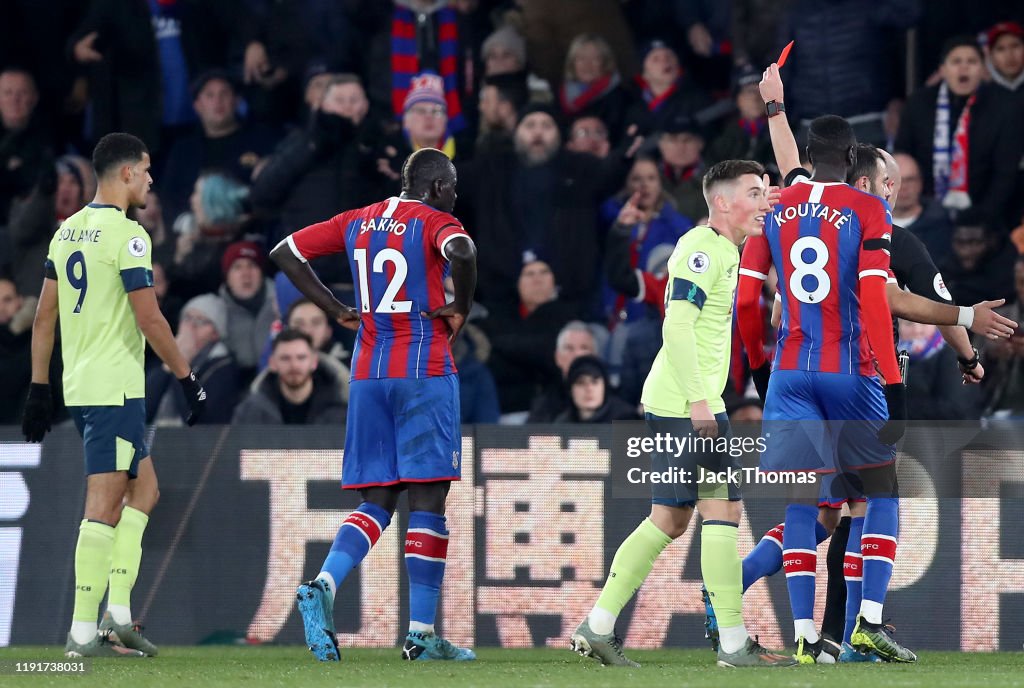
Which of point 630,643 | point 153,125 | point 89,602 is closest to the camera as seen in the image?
point 89,602

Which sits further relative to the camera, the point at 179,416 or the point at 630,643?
the point at 179,416

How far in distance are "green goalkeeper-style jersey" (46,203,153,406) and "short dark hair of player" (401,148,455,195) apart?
1126mm

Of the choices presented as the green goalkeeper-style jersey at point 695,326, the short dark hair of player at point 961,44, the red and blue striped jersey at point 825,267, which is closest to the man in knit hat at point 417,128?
the short dark hair of player at point 961,44

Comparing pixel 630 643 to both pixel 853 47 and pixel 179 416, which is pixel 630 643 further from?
pixel 853 47

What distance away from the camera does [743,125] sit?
34.2 ft

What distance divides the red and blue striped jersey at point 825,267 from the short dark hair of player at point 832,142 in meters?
0.10

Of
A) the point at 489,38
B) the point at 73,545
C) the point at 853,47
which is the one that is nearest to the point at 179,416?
the point at 73,545

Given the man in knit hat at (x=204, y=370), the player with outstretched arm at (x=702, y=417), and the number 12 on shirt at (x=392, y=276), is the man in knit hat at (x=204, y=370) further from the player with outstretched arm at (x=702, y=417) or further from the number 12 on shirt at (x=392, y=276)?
the player with outstretched arm at (x=702, y=417)

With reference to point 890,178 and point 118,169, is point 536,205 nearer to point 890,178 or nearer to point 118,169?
point 890,178

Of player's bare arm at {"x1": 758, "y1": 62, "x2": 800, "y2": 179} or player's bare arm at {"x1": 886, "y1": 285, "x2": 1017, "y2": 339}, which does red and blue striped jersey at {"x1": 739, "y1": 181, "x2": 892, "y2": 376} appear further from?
player's bare arm at {"x1": 758, "y1": 62, "x2": 800, "y2": 179}

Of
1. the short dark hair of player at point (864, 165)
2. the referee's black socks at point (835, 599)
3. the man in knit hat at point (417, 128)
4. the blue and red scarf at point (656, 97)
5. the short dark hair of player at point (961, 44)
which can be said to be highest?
the short dark hair of player at point (961, 44)

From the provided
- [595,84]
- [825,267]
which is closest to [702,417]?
[825,267]

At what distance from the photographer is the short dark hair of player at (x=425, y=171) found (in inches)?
281

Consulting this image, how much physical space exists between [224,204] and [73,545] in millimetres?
3153
